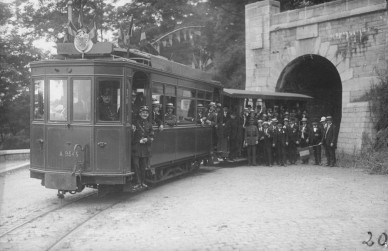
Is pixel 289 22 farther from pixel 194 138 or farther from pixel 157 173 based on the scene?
pixel 157 173

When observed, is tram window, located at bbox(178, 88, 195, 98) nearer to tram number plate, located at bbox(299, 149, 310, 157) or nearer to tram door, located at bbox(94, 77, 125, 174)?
tram door, located at bbox(94, 77, 125, 174)

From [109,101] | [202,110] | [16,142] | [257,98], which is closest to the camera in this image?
[109,101]

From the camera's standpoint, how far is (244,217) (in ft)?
24.7

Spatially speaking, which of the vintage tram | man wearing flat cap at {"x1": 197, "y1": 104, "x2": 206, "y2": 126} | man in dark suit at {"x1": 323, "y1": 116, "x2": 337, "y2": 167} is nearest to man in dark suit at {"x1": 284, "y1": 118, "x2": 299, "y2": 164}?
man in dark suit at {"x1": 323, "y1": 116, "x2": 337, "y2": 167}

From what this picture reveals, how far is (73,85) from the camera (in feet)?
28.9

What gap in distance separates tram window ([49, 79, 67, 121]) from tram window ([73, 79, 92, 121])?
21 centimetres

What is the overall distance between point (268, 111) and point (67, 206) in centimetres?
1033

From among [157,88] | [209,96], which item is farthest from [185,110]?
[209,96]

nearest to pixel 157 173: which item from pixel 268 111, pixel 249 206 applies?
pixel 249 206

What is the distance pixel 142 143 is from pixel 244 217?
292 cm

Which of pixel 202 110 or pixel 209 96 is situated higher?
pixel 209 96

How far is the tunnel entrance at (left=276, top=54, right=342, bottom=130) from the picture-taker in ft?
67.4

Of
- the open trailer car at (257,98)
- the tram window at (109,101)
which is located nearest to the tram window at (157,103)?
the tram window at (109,101)

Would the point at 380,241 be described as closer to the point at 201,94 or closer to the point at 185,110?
the point at 185,110
